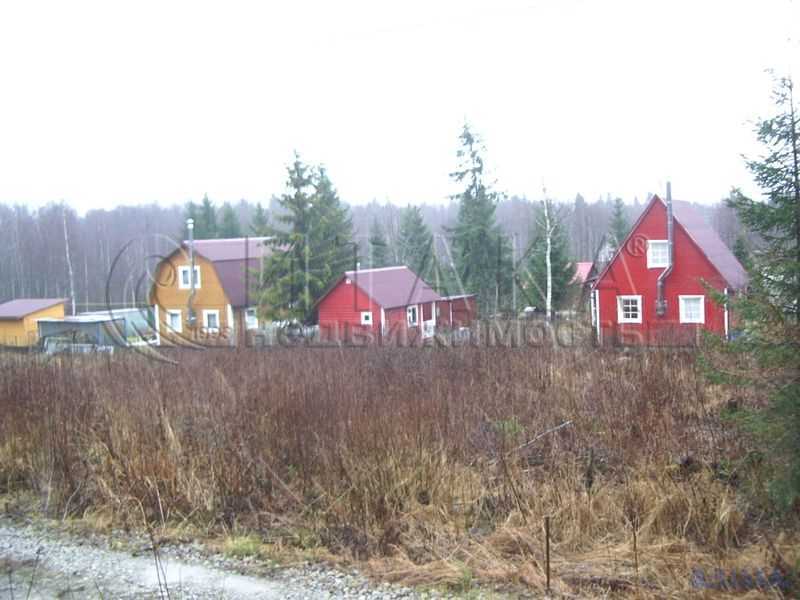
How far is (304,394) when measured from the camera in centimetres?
739

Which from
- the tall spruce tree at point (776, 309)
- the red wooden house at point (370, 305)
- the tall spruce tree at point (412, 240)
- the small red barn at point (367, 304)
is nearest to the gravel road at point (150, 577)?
the tall spruce tree at point (776, 309)

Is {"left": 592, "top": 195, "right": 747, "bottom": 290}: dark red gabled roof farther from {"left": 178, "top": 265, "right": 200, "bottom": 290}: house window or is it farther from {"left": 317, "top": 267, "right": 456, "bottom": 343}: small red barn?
{"left": 178, "top": 265, "right": 200, "bottom": 290}: house window

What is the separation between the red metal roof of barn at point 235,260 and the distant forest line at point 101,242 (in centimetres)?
154

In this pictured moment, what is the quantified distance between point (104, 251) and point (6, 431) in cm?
3030

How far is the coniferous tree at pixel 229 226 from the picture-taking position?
4391 centimetres

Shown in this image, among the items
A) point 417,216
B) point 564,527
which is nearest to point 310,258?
point 417,216

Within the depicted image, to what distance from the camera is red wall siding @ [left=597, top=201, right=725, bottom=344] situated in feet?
67.9

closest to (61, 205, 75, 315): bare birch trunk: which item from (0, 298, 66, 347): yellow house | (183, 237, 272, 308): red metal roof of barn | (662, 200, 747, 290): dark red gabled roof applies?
(0, 298, 66, 347): yellow house

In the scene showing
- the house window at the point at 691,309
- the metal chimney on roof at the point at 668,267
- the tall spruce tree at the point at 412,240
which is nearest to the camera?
the house window at the point at 691,309

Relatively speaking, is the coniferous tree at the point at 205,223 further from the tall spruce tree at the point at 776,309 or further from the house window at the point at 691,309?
the tall spruce tree at the point at 776,309

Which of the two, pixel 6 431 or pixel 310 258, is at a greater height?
pixel 310 258

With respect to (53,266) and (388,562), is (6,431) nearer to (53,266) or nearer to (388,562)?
(388,562)

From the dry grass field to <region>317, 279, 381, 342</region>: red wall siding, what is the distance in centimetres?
1545

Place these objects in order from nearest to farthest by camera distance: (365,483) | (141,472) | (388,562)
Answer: (388,562) < (365,483) < (141,472)
